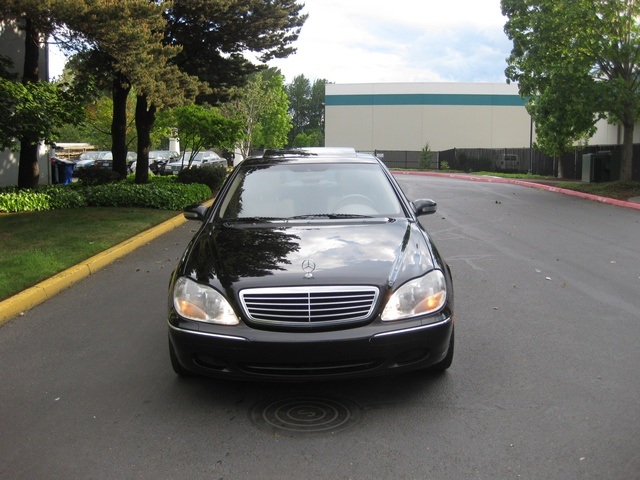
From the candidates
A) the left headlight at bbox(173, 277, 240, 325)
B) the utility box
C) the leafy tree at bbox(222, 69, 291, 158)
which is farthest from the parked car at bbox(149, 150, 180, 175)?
the left headlight at bbox(173, 277, 240, 325)

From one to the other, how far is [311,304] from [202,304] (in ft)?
2.32

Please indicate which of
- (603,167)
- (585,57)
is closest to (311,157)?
(585,57)

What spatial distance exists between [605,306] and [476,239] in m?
4.89

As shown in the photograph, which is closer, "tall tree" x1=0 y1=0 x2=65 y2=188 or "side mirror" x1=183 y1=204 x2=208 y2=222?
"side mirror" x1=183 y1=204 x2=208 y2=222

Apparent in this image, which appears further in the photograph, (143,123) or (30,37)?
(143,123)

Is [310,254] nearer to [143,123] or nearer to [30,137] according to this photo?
[30,137]

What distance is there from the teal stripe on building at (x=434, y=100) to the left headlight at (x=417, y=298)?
58985 mm

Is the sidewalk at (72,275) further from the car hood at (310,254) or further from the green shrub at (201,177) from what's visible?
the green shrub at (201,177)

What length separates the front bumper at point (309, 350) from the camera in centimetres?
382

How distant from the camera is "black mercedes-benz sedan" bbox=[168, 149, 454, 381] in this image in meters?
3.86

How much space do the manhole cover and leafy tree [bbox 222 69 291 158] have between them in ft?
137

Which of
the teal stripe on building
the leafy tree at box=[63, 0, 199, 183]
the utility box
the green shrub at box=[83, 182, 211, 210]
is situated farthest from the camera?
the teal stripe on building

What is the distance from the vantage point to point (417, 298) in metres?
4.07

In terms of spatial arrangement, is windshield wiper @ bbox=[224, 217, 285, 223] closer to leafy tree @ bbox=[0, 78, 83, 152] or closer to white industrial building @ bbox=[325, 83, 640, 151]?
leafy tree @ bbox=[0, 78, 83, 152]
